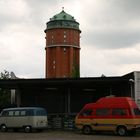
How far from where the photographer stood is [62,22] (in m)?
126

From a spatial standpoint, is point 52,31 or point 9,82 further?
point 52,31

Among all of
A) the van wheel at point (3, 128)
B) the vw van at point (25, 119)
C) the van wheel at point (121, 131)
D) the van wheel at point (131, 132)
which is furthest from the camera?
the van wheel at point (3, 128)

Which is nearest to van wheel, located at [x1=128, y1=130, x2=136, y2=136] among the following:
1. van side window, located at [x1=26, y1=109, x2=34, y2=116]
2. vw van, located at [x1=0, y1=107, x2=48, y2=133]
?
vw van, located at [x1=0, y1=107, x2=48, y2=133]

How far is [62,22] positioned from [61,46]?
7.66 m

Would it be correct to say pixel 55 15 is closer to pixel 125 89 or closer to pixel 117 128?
pixel 125 89

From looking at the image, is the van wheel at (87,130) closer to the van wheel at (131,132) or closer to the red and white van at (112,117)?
the red and white van at (112,117)

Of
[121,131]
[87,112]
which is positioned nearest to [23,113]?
[87,112]

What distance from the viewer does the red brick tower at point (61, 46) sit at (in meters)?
122

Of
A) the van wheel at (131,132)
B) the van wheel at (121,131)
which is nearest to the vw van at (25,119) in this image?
the van wheel at (121,131)

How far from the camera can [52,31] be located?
126 m

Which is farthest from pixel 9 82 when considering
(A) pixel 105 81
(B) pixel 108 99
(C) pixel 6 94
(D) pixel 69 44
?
(D) pixel 69 44

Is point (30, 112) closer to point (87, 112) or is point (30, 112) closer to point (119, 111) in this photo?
point (87, 112)

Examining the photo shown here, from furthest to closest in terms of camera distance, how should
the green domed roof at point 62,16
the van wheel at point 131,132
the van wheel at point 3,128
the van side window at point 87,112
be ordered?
the green domed roof at point 62,16 → the van wheel at point 3,128 → the van side window at point 87,112 → the van wheel at point 131,132

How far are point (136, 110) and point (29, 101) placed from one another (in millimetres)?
19787
